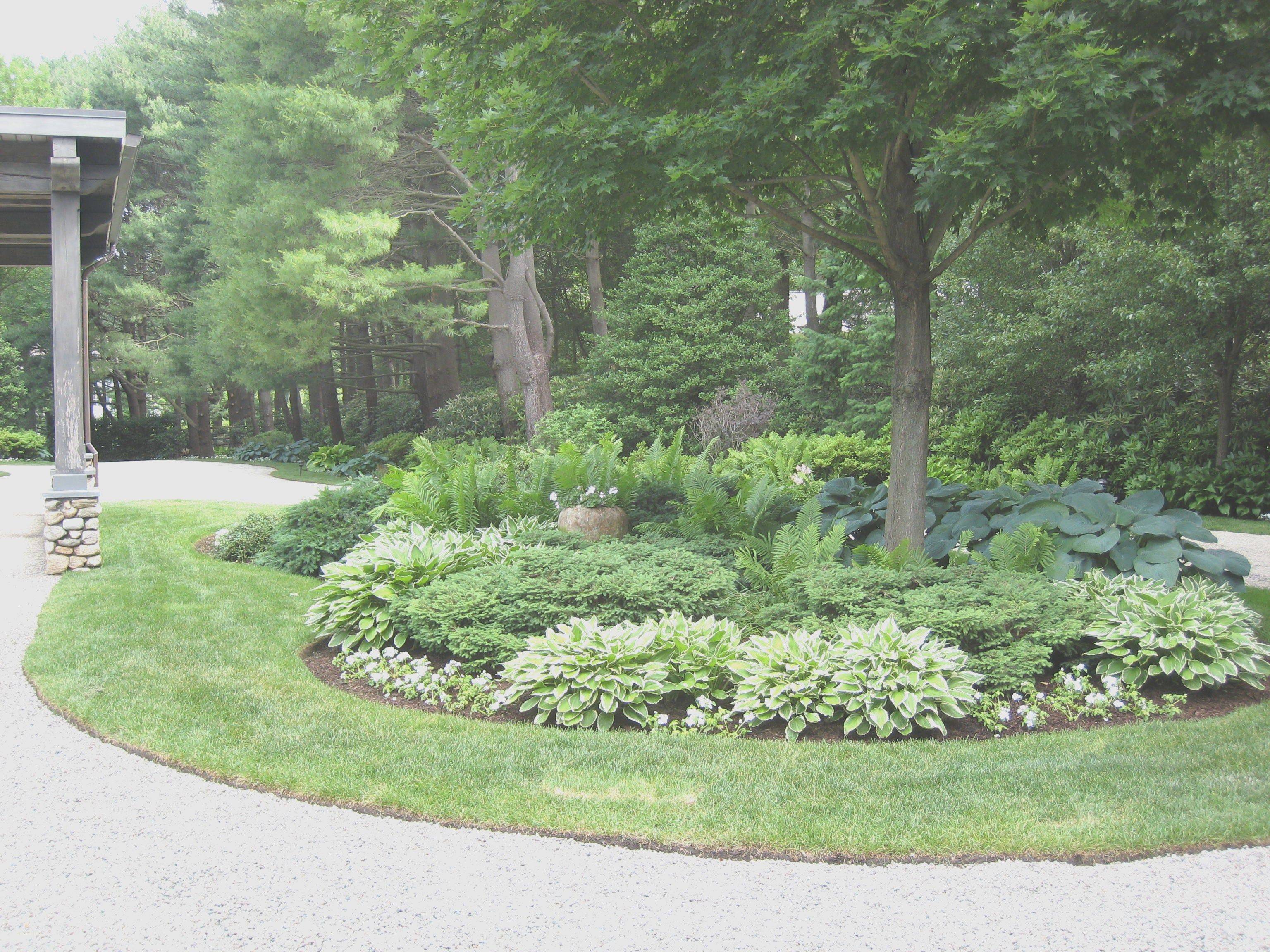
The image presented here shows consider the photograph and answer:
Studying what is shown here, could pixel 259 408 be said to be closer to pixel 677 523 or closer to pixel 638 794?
pixel 677 523

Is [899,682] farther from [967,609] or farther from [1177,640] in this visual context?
[1177,640]

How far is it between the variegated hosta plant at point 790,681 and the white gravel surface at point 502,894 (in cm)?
90

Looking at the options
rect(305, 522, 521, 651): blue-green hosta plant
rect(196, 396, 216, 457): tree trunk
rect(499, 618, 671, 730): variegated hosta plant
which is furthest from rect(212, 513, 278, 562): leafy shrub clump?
rect(196, 396, 216, 457): tree trunk

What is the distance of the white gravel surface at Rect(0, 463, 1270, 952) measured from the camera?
2627 millimetres

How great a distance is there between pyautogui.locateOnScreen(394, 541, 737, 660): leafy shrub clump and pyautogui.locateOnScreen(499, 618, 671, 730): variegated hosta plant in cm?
24

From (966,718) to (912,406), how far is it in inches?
91.5

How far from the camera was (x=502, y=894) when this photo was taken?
9.43ft

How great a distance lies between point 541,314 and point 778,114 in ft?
54.0

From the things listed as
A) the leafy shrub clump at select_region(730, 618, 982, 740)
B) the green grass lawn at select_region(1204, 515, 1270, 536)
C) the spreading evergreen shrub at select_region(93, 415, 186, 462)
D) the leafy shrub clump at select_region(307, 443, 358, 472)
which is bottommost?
the leafy shrub clump at select_region(730, 618, 982, 740)

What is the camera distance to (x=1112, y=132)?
426cm

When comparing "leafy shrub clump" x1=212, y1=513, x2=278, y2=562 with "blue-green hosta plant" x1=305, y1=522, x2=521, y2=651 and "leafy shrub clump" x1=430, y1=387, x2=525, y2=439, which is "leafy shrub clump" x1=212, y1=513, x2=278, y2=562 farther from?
"leafy shrub clump" x1=430, y1=387, x2=525, y2=439

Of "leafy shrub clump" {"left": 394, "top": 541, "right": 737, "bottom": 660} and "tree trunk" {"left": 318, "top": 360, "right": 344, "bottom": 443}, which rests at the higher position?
"tree trunk" {"left": 318, "top": 360, "right": 344, "bottom": 443}

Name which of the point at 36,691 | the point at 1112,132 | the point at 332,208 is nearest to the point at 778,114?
the point at 1112,132

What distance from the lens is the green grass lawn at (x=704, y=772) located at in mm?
3234
